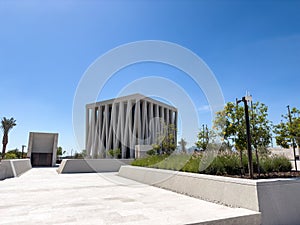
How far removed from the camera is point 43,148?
82.4 ft

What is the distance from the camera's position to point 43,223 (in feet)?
10.8

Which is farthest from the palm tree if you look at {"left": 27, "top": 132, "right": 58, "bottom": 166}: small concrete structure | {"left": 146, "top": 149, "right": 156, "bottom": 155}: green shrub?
{"left": 146, "top": 149, "right": 156, "bottom": 155}: green shrub

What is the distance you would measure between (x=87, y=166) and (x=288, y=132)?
13.4 metres

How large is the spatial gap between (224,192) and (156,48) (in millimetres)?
8081

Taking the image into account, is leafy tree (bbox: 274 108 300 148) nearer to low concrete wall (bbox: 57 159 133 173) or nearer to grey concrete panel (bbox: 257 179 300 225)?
grey concrete panel (bbox: 257 179 300 225)

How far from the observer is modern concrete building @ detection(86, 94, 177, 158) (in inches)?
1272

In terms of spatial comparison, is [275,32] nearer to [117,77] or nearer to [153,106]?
[117,77]

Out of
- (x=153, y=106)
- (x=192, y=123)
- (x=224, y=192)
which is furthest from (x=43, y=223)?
(x=153, y=106)

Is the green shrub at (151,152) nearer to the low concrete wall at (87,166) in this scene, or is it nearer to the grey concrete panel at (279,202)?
the low concrete wall at (87,166)

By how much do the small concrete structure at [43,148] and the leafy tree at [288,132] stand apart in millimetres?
24355

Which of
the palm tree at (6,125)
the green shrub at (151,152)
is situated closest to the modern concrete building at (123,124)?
the green shrub at (151,152)

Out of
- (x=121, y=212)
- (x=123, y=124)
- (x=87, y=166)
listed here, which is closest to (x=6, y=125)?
(x=123, y=124)

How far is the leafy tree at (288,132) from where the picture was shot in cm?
618

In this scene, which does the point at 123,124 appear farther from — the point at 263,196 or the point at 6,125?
the point at 263,196
